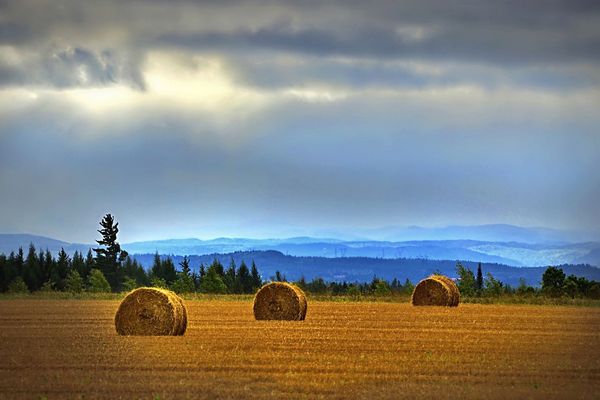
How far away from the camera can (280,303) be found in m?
37.7

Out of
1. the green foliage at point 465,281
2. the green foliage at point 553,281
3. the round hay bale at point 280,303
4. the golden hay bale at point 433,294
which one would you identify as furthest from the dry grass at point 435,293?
the green foliage at point 465,281

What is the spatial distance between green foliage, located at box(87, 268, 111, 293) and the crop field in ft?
111

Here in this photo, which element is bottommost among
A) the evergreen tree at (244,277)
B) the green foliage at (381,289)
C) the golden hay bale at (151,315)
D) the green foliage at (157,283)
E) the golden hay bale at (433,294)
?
the golden hay bale at (151,315)

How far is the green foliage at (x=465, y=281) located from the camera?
202ft

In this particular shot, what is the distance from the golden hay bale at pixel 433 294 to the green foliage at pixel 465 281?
45.1ft

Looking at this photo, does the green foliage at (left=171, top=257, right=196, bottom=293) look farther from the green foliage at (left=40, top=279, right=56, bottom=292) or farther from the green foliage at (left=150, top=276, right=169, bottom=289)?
the green foliage at (left=40, top=279, right=56, bottom=292)

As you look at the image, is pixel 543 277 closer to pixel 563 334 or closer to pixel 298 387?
pixel 563 334

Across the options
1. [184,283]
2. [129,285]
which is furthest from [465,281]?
[129,285]

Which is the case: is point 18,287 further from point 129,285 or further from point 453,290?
point 453,290

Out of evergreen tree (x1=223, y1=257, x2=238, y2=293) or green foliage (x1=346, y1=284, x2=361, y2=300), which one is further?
evergreen tree (x1=223, y1=257, x2=238, y2=293)

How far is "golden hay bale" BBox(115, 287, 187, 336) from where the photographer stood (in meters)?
30.2

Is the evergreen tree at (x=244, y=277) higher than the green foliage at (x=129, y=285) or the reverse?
higher

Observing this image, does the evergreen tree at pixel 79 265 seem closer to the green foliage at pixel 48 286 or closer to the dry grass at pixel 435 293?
the green foliage at pixel 48 286

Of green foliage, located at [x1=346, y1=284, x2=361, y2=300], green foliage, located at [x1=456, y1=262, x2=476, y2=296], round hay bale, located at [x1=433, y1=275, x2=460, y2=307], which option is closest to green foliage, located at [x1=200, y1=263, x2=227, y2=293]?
green foliage, located at [x1=346, y1=284, x2=361, y2=300]
